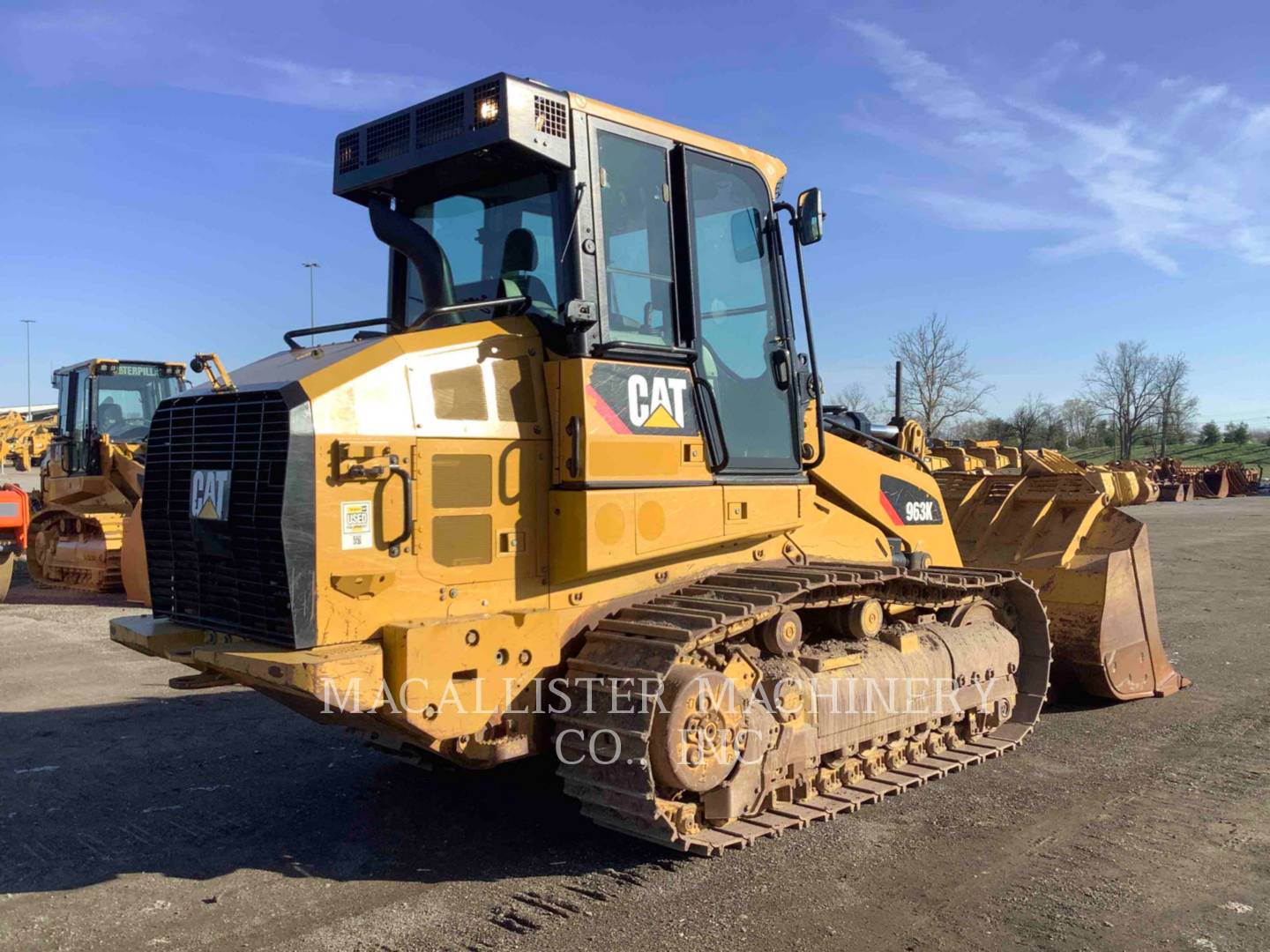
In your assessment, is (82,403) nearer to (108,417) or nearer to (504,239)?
(108,417)

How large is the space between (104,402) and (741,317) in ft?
48.0

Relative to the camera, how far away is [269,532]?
13.4ft

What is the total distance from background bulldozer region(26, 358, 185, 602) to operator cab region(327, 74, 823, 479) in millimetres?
10708

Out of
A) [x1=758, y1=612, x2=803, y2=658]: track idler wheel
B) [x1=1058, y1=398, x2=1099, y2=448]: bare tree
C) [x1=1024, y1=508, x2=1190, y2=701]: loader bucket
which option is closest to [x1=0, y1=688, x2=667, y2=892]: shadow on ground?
[x1=758, y1=612, x2=803, y2=658]: track idler wheel

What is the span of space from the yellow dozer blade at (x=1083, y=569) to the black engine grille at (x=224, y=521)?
607 centimetres

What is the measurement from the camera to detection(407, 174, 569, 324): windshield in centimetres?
483

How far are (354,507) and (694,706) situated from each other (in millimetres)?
1734

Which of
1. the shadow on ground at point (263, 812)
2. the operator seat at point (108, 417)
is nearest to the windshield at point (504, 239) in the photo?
the shadow on ground at point (263, 812)

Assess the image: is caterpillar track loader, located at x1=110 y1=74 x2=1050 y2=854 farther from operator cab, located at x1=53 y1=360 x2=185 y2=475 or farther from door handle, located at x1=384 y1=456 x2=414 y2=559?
operator cab, located at x1=53 y1=360 x2=185 y2=475

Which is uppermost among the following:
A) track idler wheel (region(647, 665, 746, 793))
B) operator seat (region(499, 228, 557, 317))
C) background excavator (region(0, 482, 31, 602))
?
operator seat (region(499, 228, 557, 317))

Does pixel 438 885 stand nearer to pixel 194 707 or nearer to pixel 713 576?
pixel 713 576

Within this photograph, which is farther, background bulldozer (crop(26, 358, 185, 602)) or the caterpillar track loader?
background bulldozer (crop(26, 358, 185, 602))

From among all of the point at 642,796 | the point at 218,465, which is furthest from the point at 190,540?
the point at 642,796

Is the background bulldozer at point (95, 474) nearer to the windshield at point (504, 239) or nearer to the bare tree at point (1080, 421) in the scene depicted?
the windshield at point (504, 239)
